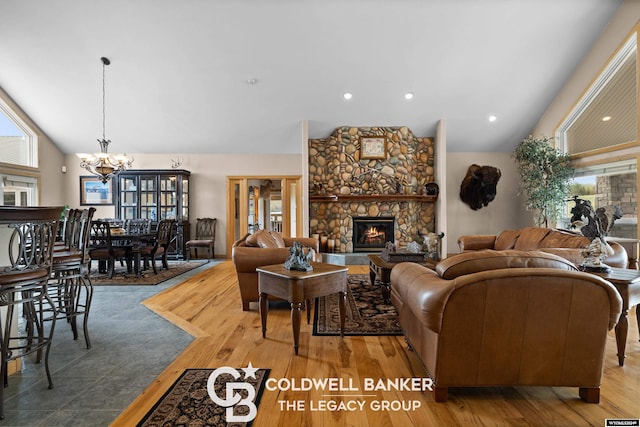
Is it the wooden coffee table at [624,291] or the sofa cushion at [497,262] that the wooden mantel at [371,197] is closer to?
the wooden coffee table at [624,291]

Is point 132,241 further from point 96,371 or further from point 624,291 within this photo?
point 624,291

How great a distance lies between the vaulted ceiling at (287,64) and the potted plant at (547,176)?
→ 980 mm

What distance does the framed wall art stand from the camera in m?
7.95

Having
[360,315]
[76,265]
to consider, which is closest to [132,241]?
[76,265]

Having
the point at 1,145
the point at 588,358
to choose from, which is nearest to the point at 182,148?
the point at 1,145

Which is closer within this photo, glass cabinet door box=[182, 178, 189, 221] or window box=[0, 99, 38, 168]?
window box=[0, 99, 38, 168]

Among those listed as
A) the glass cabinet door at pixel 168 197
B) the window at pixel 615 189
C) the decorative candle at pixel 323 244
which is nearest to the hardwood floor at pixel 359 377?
the window at pixel 615 189

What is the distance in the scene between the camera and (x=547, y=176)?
6066 mm

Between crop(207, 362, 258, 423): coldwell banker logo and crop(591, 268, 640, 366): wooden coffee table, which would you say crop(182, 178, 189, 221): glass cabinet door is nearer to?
crop(207, 362, 258, 423): coldwell banker logo

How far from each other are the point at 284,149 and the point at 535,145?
201 inches

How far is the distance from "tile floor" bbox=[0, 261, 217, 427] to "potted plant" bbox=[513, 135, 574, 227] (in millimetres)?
6208

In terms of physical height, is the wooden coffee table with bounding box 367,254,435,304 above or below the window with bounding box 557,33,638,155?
below

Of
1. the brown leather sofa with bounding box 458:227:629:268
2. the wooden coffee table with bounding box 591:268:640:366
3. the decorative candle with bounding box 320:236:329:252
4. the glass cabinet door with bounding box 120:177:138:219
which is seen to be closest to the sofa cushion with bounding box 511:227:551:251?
the brown leather sofa with bounding box 458:227:629:268

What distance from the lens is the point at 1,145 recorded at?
647 cm
